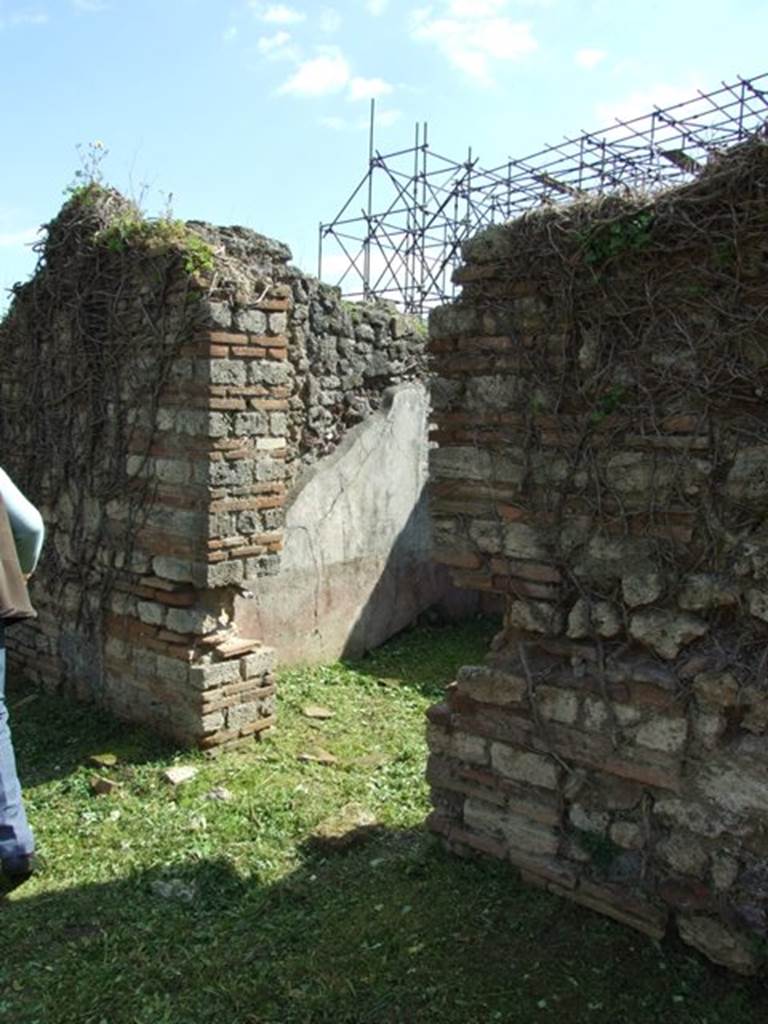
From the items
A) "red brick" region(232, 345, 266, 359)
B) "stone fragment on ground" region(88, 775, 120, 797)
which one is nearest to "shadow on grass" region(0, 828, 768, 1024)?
"stone fragment on ground" region(88, 775, 120, 797)

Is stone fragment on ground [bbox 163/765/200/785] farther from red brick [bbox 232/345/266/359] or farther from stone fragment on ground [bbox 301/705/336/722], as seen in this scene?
red brick [bbox 232/345/266/359]

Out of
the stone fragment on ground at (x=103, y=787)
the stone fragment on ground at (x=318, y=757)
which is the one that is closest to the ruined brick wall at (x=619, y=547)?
the stone fragment on ground at (x=318, y=757)

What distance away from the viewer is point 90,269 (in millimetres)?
5832

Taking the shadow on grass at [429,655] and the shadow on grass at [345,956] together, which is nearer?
the shadow on grass at [345,956]

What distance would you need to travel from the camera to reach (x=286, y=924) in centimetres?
357

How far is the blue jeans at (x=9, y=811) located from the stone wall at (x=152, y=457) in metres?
1.54

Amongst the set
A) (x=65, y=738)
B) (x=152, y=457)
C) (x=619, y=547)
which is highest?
(x=152, y=457)

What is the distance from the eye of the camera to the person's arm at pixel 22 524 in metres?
3.86

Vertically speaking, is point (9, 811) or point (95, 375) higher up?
point (95, 375)

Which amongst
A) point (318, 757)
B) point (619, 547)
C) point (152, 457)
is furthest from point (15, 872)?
point (619, 547)

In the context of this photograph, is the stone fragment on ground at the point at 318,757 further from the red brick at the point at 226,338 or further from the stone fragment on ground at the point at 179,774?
the red brick at the point at 226,338

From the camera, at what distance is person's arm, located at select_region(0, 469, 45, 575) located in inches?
152

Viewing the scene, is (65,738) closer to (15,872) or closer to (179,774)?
(179,774)

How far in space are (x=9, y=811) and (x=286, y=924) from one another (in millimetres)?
1242
